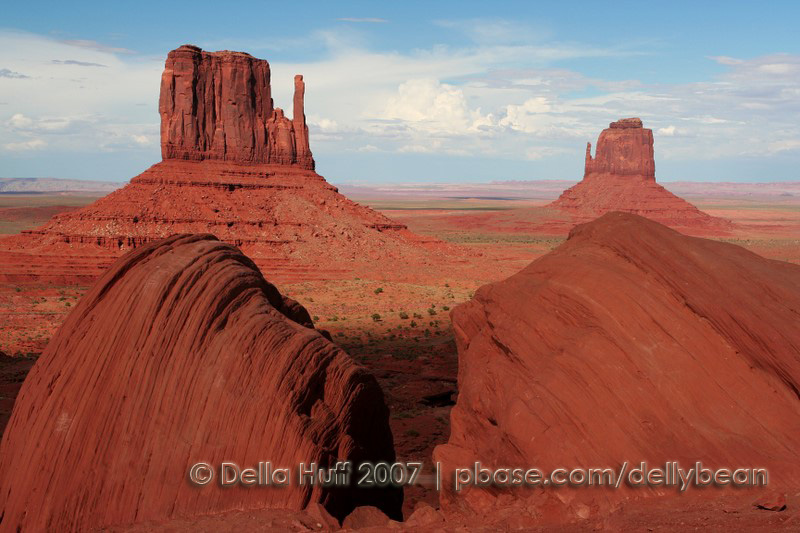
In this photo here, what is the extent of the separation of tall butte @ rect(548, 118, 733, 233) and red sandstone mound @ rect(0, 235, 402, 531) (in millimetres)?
125939

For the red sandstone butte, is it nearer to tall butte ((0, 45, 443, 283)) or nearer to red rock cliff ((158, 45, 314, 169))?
tall butte ((0, 45, 443, 283))

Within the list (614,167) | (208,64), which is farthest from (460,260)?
(614,167)

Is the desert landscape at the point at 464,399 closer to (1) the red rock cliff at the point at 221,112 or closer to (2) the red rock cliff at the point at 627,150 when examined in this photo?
(1) the red rock cliff at the point at 221,112

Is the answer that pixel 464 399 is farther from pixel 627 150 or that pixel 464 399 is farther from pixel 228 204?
pixel 627 150

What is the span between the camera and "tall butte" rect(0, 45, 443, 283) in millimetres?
57844

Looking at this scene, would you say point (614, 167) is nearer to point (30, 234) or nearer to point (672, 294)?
point (30, 234)

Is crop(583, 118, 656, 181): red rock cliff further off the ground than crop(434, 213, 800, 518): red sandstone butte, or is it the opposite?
crop(583, 118, 656, 181): red rock cliff

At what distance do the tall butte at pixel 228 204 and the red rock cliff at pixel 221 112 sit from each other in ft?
0.30

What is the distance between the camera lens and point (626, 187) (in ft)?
456

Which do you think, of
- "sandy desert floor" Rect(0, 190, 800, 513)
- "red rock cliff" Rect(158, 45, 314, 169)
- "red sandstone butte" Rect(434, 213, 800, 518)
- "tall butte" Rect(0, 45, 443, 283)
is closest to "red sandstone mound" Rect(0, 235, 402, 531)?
"red sandstone butte" Rect(434, 213, 800, 518)

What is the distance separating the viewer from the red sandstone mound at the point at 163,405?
27.2 feet

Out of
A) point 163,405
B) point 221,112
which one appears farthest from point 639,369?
point 221,112

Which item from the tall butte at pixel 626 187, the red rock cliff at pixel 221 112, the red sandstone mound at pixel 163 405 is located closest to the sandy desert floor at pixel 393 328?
the red sandstone mound at pixel 163 405

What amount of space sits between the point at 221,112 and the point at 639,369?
215 feet
